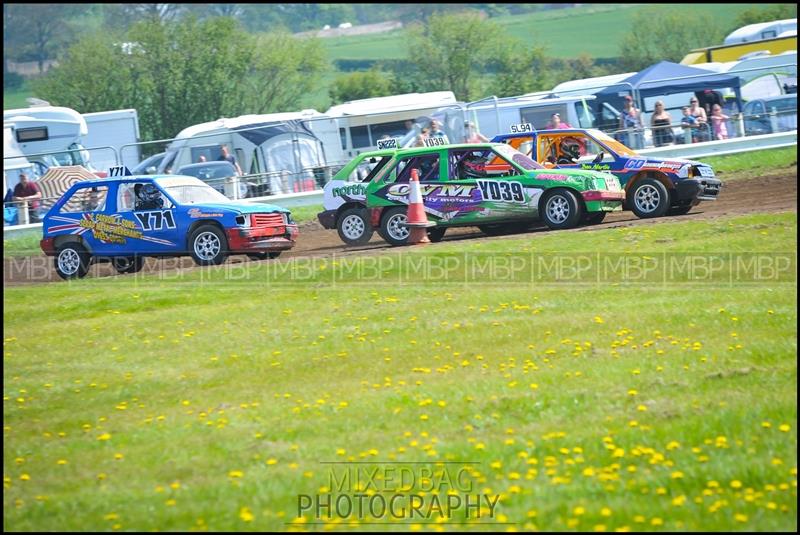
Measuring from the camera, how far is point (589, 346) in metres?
9.86

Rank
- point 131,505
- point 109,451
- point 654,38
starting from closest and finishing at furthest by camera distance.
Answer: point 131,505 → point 109,451 → point 654,38

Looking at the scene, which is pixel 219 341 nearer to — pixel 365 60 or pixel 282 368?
pixel 282 368

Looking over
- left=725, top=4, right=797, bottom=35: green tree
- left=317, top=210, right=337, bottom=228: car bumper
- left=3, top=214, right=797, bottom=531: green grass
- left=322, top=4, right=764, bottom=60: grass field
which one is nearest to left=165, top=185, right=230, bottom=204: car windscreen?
left=317, top=210, right=337, bottom=228: car bumper

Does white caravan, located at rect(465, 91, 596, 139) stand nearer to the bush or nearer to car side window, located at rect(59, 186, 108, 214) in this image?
car side window, located at rect(59, 186, 108, 214)

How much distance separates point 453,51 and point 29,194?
3535 cm

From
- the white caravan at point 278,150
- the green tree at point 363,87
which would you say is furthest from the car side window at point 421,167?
the green tree at point 363,87

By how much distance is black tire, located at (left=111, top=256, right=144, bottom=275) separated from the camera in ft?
57.9

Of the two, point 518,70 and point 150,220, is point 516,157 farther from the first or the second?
point 518,70

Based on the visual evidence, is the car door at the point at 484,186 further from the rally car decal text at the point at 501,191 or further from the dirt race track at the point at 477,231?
the dirt race track at the point at 477,231

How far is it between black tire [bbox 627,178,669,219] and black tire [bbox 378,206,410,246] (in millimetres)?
3738

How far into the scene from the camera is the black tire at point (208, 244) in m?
16.6

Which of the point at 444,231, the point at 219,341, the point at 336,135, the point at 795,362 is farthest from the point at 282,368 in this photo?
the point at 336,135

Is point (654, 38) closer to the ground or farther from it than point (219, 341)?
farther from it

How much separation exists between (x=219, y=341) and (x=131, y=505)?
15.0 ft
